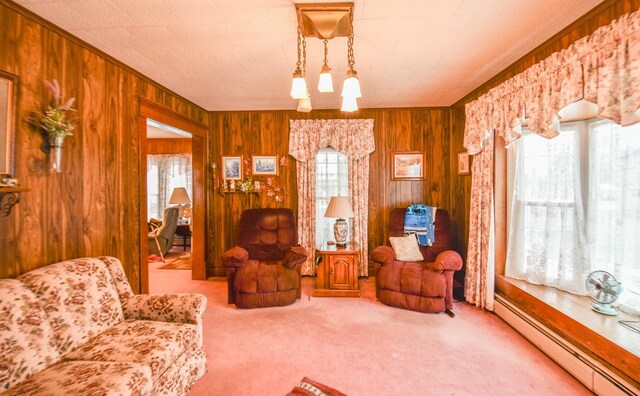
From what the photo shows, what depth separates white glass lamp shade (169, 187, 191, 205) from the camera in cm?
627

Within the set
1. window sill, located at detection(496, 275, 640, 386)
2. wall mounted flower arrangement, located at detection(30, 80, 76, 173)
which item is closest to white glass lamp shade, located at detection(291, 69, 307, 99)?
wall mounted flower arrangement, located at detection(30, 80, 76, 173)

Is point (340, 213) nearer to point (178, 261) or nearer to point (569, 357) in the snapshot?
point (569, 357)

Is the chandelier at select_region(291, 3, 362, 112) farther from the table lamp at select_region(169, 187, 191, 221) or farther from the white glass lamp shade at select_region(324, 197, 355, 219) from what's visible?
the table lamp at select_region(169, 187, 191, 221)

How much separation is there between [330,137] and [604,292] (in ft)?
11.0

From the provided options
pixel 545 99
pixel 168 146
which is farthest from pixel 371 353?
pixel 168 146

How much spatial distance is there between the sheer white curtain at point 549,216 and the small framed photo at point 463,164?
70 centimetres

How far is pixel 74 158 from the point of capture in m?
2.16

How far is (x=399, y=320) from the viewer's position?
2.82m

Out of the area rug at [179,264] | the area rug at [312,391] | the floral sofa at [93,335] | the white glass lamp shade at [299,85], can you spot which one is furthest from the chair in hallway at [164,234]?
the area rug at [312,391]

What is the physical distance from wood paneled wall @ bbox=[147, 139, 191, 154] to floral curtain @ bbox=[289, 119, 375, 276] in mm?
3725

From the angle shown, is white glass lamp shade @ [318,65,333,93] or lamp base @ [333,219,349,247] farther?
lamp base @ [333,219,349,247]

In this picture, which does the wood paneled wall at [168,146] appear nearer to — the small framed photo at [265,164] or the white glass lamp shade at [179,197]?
the white glass lamp shade at [179,197]

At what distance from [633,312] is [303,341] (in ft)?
8.58

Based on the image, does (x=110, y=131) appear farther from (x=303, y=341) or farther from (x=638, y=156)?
(x=638, y=156)
